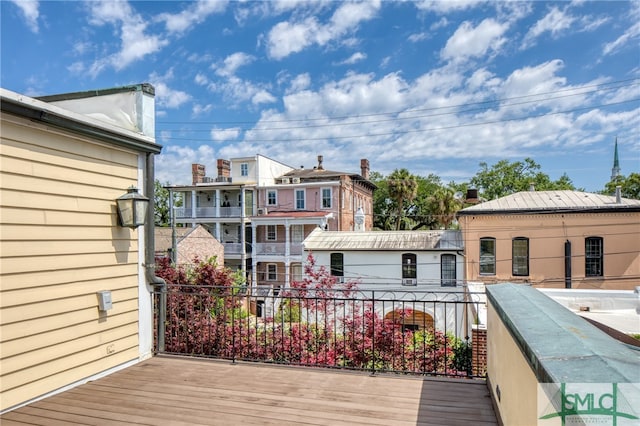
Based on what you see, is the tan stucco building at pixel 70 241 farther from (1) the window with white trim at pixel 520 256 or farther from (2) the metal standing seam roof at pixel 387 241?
(1) the window with white trim at pixel 520 256

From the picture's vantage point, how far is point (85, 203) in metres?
3.55

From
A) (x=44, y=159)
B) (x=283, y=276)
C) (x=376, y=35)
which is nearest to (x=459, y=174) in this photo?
(x=283, y=276)

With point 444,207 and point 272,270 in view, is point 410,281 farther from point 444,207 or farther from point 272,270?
point 444,207

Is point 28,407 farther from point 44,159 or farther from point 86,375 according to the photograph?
point 44,159

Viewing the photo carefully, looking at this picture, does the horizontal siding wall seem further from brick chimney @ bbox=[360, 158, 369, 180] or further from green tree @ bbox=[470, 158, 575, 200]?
green tree @ bbox=[470, 158, 575, 200]

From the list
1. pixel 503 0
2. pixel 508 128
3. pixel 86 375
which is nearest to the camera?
pixel 86 375

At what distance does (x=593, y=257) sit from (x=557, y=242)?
1555 millimetres

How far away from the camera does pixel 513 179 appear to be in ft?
98.0

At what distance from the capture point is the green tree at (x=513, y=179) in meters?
29.9

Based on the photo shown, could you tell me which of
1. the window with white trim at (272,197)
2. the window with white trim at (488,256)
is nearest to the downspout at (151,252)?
the window with white trim at (488,256)

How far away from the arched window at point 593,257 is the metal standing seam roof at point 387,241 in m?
4.95

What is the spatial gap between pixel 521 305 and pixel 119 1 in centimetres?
726

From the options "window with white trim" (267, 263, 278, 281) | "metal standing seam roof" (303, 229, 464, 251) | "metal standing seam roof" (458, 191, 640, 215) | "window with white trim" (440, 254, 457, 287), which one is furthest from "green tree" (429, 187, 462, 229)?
"window with white trim" (267, 263, 278, 281)

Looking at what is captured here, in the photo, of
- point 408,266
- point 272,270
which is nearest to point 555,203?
point 408,266
